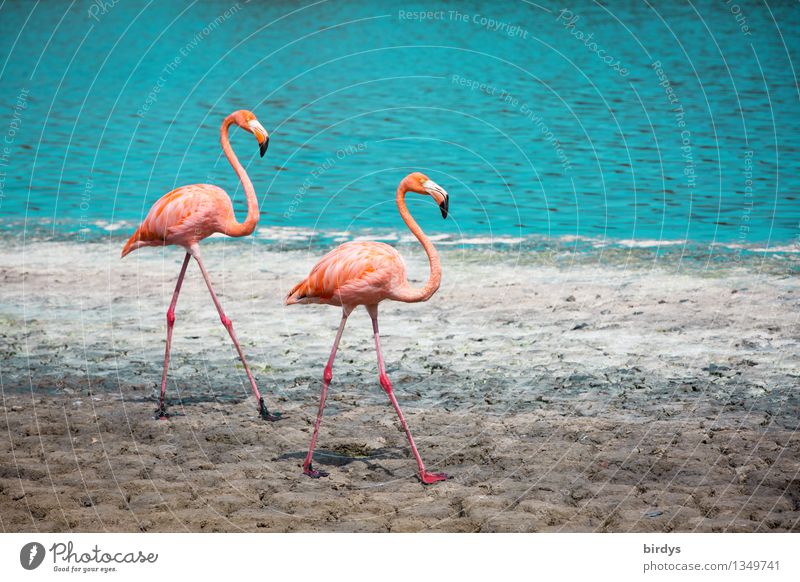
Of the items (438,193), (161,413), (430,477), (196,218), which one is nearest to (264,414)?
(161,413)

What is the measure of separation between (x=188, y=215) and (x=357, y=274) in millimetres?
1889

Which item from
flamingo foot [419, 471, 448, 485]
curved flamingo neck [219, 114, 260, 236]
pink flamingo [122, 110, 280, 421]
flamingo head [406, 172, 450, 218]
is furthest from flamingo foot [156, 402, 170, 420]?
flamingo head [406, 172, 450, 218]

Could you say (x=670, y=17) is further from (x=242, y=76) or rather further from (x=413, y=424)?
(x=413, y=424)

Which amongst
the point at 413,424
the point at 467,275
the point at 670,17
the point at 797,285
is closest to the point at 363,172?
the point at 467,275

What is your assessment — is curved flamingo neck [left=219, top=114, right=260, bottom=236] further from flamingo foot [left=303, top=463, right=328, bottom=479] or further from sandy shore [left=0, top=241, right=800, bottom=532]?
flamingo foot [left=303, top=463, right=328, bottom=479]

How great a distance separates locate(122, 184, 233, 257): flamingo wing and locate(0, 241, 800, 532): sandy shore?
1.34 meters

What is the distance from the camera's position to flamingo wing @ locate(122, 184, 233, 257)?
7547 mm

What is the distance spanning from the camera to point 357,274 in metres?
6.25

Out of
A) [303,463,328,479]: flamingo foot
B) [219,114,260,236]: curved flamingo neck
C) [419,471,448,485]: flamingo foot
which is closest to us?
[419,471,448,485]: flamingo foot

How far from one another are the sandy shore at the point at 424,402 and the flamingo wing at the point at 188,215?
1.34 m

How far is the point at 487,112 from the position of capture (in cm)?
2297

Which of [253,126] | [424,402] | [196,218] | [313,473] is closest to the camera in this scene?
[313,473]

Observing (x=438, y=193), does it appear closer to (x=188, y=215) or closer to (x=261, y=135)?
(x=261, y=135)

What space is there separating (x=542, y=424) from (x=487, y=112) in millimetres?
16391
